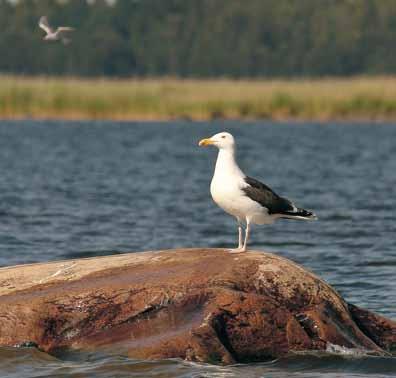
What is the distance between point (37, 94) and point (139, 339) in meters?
36.7

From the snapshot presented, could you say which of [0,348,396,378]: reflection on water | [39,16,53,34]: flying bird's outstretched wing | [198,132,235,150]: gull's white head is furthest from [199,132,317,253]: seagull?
[39,16,53,34]: flying bird's outstretched wing

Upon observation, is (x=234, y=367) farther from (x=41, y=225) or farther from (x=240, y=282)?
(x=41, y=225)

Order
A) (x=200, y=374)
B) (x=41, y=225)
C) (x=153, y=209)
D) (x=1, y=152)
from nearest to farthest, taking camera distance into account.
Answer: (x=200, y=374) → (x=41, y=225) → (x=153, y=209) → (x=1, y=152)

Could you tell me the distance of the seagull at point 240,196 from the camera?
394 inches

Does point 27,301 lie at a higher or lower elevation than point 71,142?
higher

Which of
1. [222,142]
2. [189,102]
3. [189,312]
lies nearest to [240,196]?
[222,142]

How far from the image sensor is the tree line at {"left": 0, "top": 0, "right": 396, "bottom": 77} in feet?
317

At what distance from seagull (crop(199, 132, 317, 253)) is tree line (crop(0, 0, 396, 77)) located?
271ft

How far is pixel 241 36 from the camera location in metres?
102

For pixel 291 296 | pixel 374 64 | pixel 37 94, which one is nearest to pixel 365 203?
pixel 291 296

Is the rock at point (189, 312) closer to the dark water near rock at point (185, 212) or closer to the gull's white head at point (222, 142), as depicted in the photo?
the dark water near rock at point (185, 212)

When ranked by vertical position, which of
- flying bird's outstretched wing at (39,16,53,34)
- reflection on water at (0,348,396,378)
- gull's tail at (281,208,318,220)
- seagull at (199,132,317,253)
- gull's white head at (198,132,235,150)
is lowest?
reflection on water at (0,348,396,378)

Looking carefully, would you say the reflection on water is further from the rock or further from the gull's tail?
the gull's tail

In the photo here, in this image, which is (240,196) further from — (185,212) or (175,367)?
(185,212)
